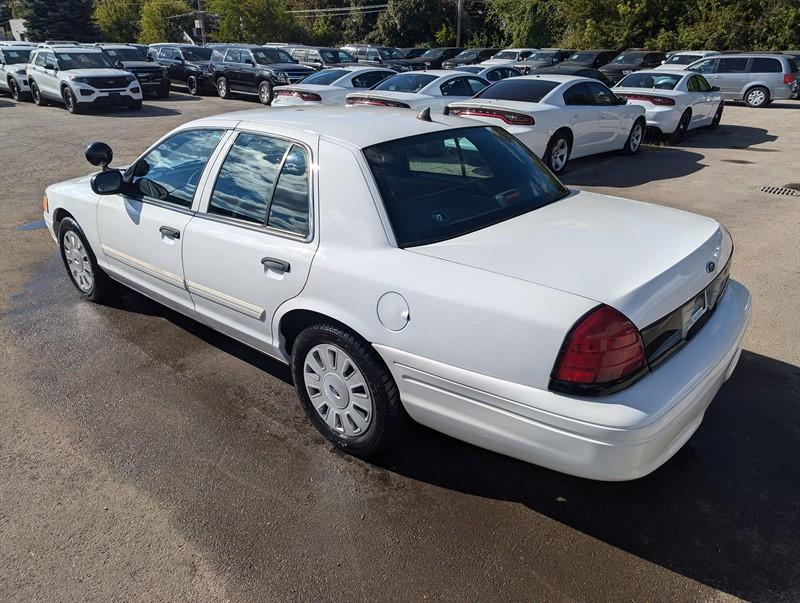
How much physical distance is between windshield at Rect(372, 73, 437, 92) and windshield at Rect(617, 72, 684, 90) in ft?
14.9

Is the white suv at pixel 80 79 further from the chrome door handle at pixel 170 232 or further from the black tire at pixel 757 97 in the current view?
the black tire at pixel 757 97

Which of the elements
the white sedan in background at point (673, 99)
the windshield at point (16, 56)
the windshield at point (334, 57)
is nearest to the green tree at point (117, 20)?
the windshield at point (16, 56)

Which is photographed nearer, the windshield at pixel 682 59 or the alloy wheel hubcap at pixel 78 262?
the alloy wheel hubcap at pixel 78 262

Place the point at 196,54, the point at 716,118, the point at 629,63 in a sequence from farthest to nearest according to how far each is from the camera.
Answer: the point at 629,63, the point at 196,54, the point at 716,118

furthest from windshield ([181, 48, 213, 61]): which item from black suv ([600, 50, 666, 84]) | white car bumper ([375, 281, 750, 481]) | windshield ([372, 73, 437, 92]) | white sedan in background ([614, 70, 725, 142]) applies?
white car bumper ([375, 281, 750, 481])

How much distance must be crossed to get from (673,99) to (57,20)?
47494 millimetres

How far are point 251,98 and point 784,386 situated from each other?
67.2 feet

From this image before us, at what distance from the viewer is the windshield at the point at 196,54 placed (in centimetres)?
2351

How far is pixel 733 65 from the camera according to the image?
2017cm

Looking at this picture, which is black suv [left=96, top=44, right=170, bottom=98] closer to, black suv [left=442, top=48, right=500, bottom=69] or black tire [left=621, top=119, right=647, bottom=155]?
black suv [left=442, top=48, right=500, bottom=69]

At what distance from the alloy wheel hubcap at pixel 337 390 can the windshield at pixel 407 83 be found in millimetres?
10282

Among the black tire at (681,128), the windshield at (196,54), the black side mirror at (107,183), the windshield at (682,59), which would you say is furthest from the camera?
the windshield at (682,59)

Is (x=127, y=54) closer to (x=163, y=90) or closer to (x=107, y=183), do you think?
(x=163, y=90)

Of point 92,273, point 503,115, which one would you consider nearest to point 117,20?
point 503,115
